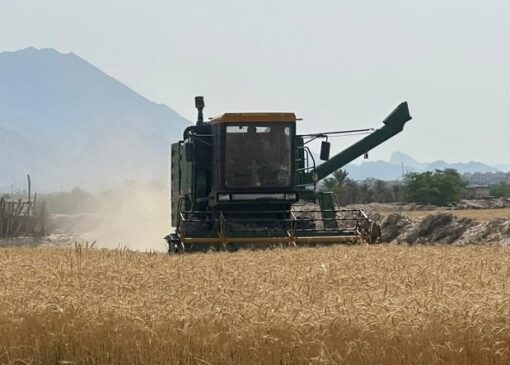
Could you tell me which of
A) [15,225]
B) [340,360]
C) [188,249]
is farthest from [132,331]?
[15,225]

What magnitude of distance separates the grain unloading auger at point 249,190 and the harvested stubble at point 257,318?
262 inches

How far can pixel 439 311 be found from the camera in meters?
7.18

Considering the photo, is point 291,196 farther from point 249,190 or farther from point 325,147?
point 325,147

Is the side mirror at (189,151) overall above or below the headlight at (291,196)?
above

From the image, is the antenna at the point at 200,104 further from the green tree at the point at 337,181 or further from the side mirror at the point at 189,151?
the green tree at the point at 337,181

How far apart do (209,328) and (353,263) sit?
492 cm

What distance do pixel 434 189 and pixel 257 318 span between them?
57541 millimetres

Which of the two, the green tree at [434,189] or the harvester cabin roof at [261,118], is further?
the green tree at [434,189]

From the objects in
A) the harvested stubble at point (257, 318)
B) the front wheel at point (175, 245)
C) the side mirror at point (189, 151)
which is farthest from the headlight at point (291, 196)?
the harvested stubble at point (257, 318)

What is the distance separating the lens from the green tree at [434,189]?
62875 mm

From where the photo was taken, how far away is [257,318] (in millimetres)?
7156

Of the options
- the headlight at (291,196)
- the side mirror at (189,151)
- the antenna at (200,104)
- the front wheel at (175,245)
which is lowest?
the front wheel at (175,245)

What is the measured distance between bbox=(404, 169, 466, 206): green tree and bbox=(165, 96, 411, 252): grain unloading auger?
44988mm

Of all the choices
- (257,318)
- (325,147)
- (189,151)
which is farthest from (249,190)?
(257,318)
